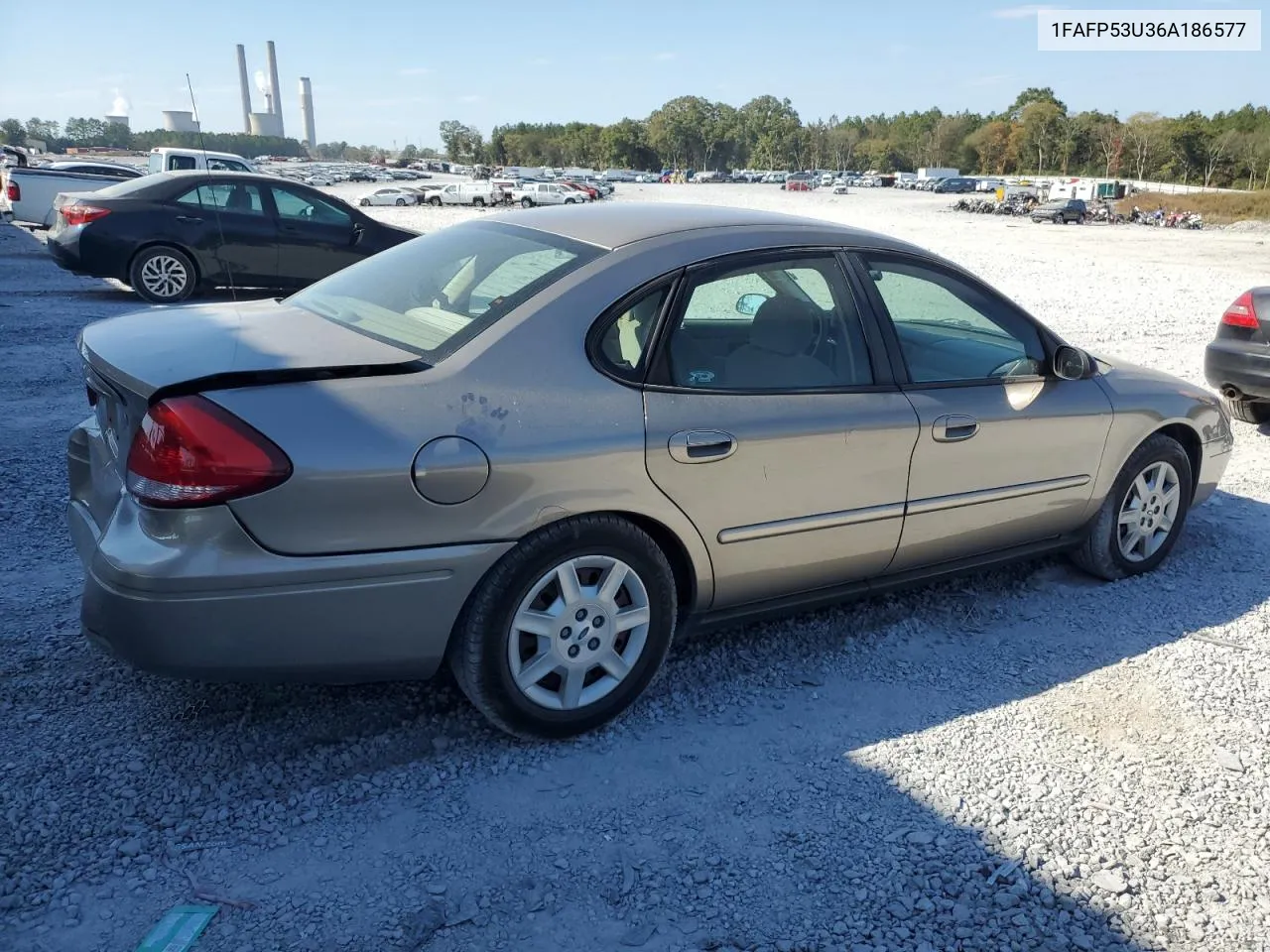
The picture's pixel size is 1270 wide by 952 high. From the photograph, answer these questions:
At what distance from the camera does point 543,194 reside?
51062 mm

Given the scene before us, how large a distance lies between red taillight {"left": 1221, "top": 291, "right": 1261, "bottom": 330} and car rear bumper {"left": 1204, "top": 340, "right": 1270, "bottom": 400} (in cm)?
13

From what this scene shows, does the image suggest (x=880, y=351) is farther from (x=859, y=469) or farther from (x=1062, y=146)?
(x=1062, y=146)

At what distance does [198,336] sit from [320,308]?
1.76ft

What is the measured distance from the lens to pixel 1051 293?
15633 mm

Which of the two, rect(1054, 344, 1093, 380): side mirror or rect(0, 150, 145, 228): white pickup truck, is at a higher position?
rect(0, 150, 145, 228): white pickup truck

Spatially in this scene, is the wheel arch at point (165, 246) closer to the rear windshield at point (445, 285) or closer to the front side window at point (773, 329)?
the rear windshield at point (445, 285)

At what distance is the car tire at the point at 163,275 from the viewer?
10.7 meters

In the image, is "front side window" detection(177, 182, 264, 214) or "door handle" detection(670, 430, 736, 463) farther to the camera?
"front side window" detection(177, 182, 264, 214)

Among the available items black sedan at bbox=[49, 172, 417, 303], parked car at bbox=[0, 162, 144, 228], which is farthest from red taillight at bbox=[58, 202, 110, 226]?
parked car at bbox=[0, 162, 144, 228]

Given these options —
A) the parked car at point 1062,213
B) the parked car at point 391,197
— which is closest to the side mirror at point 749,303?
the parked car at point 391,197

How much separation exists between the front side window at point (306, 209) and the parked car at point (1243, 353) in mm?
8812

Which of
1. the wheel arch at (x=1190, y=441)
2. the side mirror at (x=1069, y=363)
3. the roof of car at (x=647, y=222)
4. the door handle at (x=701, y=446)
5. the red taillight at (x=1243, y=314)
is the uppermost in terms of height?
the roof of car at (x=647, y=222)

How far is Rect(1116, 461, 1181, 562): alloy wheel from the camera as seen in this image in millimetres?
4441

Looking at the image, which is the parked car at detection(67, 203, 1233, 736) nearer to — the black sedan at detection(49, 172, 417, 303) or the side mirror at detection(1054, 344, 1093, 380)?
the side mirror at detection(1054, 344, 1093, 380)
